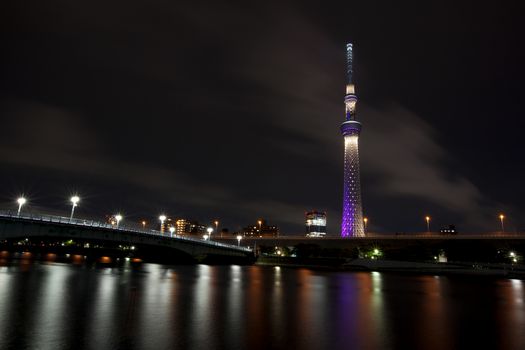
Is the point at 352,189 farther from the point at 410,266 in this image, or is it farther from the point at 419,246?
the point at 410,266

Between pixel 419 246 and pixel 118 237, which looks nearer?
pixel 118 237

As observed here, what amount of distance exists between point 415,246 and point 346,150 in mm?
81294

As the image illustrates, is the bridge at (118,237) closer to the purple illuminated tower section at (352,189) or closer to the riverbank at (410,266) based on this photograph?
the riverbank at (410,266)

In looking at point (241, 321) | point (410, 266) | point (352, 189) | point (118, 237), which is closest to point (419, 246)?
point (410, 266)

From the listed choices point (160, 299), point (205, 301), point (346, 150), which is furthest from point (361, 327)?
point (346, 150)

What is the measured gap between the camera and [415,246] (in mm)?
126375

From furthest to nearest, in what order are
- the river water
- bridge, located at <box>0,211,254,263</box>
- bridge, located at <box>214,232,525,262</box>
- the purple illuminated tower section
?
the purple illuminated tower section, bridge, located at <box>214,232,525,262</box>, bridge, located at <box>0,211,254,263</box>, the river water

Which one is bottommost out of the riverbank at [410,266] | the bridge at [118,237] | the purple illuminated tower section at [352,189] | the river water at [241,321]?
the river water at [241,321]

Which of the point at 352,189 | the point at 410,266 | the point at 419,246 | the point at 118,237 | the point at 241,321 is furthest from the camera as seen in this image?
the point at 352,189

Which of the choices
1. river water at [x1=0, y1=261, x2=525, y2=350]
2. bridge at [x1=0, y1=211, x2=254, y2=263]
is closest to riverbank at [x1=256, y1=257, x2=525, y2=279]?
bridge at [x1=0, y1=211, x2=254, y2=263]

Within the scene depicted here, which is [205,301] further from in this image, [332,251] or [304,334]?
[332,251]

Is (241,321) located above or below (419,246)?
below

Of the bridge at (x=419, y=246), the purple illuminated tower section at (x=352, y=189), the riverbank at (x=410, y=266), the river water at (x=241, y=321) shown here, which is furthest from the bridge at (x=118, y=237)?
the purple illuminated tower section at (x=352, y=189)

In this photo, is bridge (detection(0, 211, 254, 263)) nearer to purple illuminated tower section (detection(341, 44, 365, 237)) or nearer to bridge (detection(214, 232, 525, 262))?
bridge (detection(214, 232, 525, 262))
